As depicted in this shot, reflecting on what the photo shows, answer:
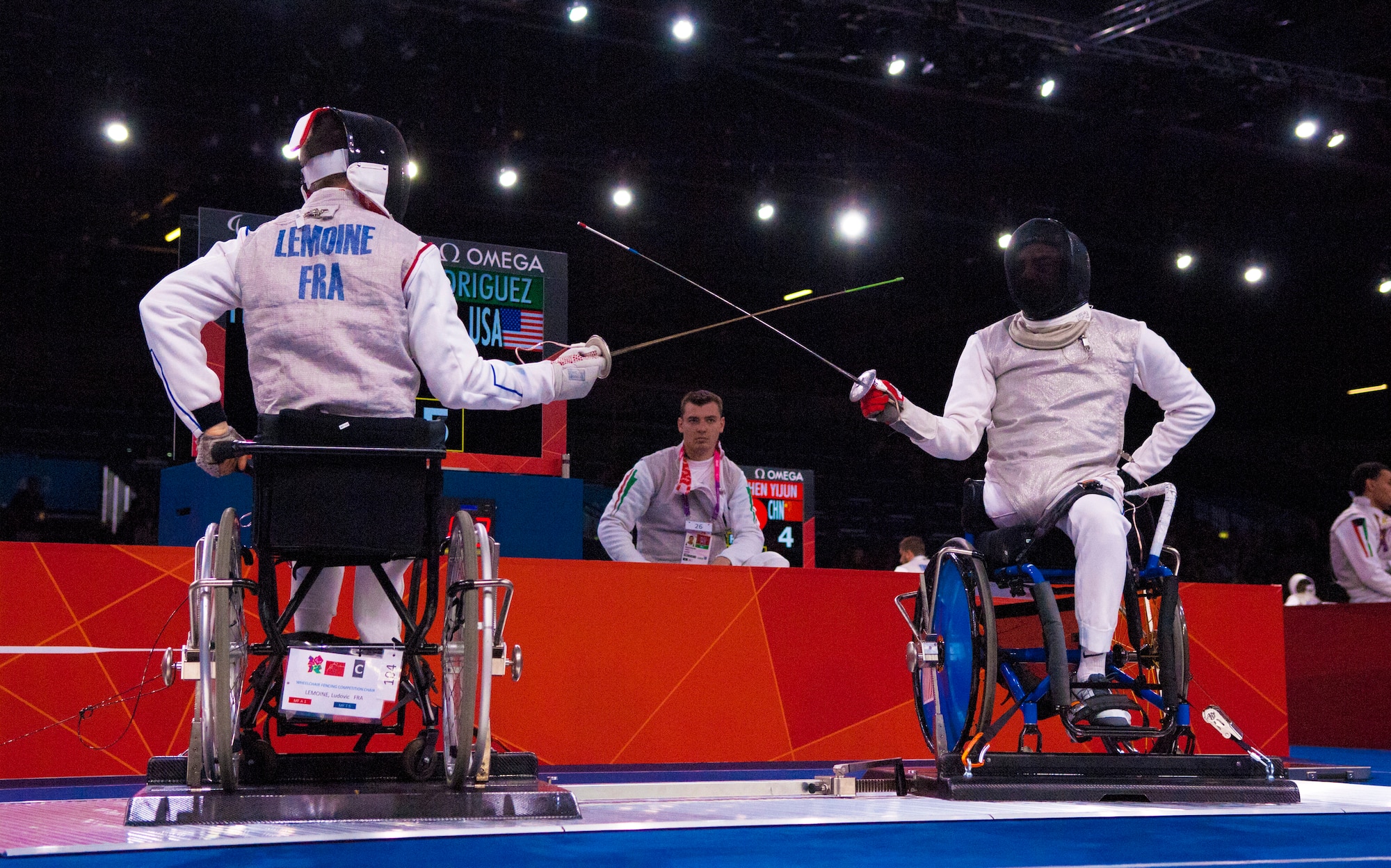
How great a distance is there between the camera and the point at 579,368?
2.89 m

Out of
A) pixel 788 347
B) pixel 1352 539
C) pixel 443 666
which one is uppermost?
pixel 788 347

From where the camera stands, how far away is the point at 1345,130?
32.1 feet

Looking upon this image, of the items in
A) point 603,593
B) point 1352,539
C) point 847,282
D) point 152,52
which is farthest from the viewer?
point 847,282

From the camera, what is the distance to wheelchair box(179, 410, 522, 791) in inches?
93.4

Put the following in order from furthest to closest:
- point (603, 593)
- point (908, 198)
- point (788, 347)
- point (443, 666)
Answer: point (788, 347), point (908, 198), point (603, 593), point (443, 666)

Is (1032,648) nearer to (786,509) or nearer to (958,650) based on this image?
(958,650)

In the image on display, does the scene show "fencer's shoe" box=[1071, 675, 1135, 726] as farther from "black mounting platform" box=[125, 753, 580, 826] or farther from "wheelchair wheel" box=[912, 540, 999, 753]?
"black mounting platform" box=[125, 753, 580, 826]

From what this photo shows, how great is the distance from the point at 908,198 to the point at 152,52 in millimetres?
6051

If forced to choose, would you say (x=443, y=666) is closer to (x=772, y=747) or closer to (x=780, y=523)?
(x=772, y=747)

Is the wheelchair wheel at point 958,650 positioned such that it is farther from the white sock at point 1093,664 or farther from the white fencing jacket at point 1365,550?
the white fencing jacket at point 1365,550

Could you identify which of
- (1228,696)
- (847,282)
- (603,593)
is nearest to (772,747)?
(603,593)

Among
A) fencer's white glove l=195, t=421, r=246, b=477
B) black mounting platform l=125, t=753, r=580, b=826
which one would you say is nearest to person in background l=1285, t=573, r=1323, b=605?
black mounting platform l=125, t=753, r=580, b=826

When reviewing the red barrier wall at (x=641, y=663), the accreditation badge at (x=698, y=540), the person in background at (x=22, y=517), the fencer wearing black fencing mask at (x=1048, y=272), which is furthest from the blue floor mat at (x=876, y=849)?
the person in background at (x=22, y=517)

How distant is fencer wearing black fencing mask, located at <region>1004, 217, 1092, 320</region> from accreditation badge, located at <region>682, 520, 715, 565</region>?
85.2 inches
